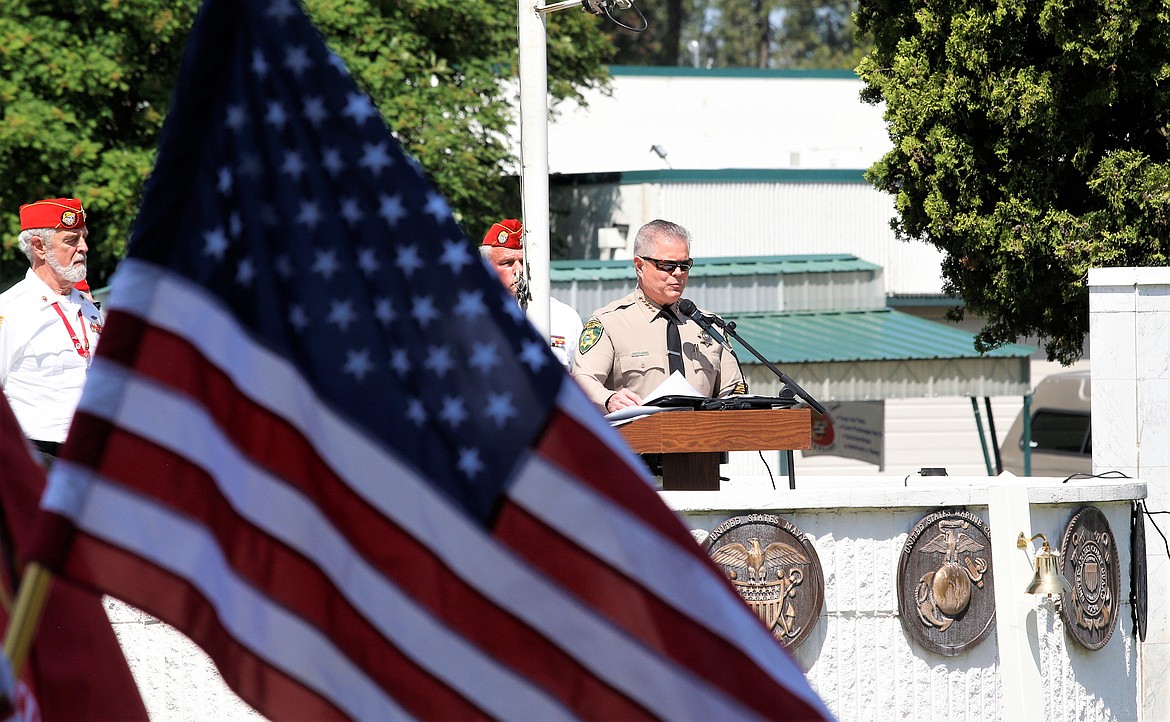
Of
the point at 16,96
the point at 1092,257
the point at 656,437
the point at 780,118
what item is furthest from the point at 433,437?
the point at 780,118

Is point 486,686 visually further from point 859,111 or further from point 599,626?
point 859,111

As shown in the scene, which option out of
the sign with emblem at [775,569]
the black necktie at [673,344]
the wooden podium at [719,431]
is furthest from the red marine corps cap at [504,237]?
the wooden podium at [719,431]

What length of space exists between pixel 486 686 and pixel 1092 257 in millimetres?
13875

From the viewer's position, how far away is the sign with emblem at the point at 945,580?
742cm

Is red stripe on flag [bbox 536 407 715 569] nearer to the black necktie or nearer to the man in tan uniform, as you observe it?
the man in tan uniform

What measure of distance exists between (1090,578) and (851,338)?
526 inches

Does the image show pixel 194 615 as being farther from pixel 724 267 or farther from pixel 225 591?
pixel 724 267

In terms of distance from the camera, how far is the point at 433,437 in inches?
102

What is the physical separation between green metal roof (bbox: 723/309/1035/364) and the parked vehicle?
1.05 meters

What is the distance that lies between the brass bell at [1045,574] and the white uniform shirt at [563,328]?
301cm

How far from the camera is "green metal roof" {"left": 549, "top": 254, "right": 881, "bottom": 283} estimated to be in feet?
73.2

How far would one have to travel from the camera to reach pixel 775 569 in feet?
23.6

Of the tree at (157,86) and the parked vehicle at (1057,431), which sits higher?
the tree at (157,86)

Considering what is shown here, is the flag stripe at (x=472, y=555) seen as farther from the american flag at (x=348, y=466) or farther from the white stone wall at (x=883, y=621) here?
the white stone wall at (x=883, y=621)
